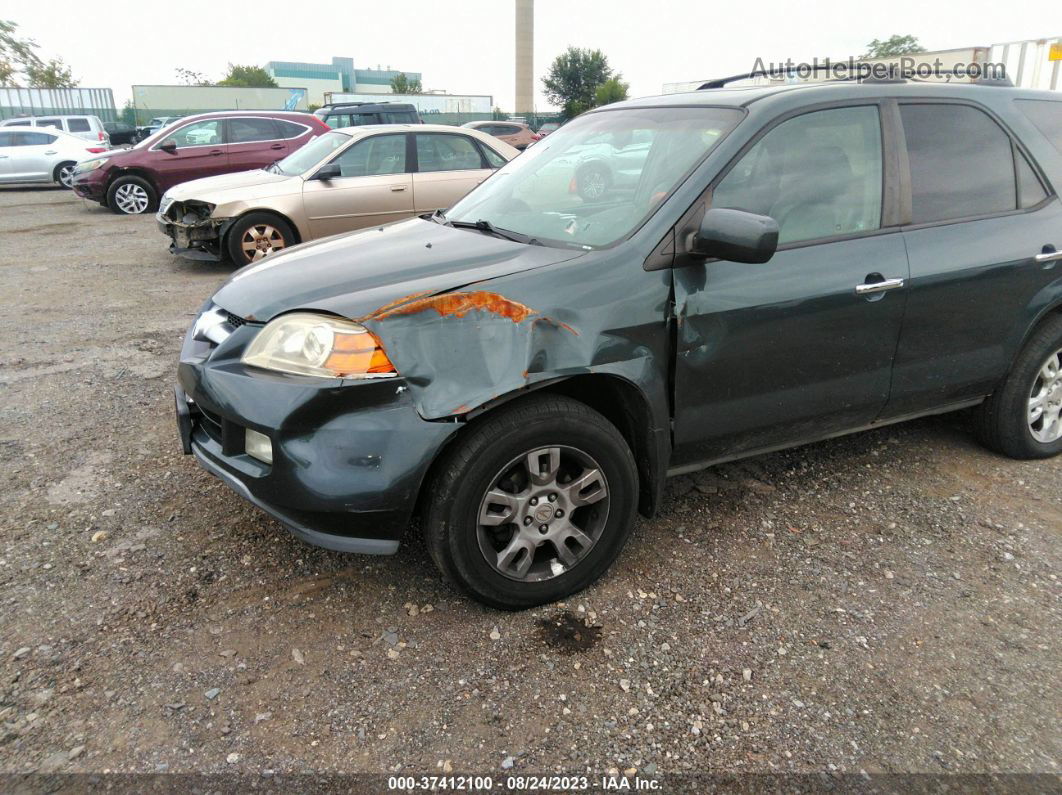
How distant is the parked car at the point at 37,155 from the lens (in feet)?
59.2

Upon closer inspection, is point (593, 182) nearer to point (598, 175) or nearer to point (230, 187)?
point (598, 175)

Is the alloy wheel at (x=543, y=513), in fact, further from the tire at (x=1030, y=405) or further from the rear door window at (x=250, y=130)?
the rear door window at (x=250, y=130)

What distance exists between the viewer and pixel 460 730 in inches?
86.4

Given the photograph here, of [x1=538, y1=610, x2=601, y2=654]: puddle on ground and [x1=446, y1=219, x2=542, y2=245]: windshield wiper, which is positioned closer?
[x1=538, y1=610, x2=601, y2=654]: puddle on ground

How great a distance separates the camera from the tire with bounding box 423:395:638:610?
2424 millimetres

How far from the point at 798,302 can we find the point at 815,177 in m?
0.53

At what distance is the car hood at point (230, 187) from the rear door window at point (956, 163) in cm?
652

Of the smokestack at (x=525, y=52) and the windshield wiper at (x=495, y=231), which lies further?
the smokestack at (x=525, y=52)

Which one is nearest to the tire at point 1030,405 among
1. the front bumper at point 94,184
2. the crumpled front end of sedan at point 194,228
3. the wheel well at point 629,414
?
the wheel well at point 629,414

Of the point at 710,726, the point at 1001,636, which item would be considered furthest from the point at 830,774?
the point at 1001,636

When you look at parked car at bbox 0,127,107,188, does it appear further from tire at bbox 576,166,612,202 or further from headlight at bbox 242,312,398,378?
headlight at bbox 242,312,398,378

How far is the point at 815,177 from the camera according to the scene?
3.01 metres

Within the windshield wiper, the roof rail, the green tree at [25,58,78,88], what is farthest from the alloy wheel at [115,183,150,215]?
the green tree at [25,58,78,88]

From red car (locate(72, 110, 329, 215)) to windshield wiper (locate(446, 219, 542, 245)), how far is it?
33.0ft
